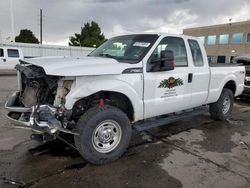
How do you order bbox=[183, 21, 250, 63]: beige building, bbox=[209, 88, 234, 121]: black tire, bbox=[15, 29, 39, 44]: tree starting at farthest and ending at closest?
bbox=[15, 29, 39, 44]: tree, bbox=[183, 21, 250, 63]: beige building, bbox=[209, 88, 234, 121]: black tire

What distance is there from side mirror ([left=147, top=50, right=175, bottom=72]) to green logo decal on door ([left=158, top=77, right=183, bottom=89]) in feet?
0.91

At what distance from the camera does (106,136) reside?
3875 mm

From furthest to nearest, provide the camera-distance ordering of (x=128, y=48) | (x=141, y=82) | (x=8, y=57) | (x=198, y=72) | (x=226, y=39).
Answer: (x=226, y=39) < (x=8, y=57) < (x=198, y=72) < (x=128, y=48) < (x=141, y=82)

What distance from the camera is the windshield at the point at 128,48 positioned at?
4277 mm

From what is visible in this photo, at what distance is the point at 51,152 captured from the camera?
4262mm

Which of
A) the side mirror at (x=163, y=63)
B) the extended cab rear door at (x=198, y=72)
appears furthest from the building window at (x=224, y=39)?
the side mirror at (x=163, y=63)

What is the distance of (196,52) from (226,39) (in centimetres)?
3977

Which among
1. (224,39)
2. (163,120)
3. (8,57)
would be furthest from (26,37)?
(163,120)

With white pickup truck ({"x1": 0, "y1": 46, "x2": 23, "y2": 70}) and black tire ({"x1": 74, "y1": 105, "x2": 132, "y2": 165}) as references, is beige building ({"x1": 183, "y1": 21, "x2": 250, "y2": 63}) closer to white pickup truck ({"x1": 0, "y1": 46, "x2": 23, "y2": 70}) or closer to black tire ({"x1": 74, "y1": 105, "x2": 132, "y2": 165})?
white pickup truck ({"x1": 0, "y1": 46, "x2": 23, "y2": 70})

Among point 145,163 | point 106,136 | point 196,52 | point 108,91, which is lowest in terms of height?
point 145,163

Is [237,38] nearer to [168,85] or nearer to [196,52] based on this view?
[196,52]

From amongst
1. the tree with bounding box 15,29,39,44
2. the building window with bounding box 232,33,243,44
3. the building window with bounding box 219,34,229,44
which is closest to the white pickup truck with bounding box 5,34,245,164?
the building window with bounding box 232,33,243,44

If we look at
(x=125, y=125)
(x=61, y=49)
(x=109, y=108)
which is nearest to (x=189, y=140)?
(x=125, y=125)

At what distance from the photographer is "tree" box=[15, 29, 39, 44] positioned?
50.9 metres
